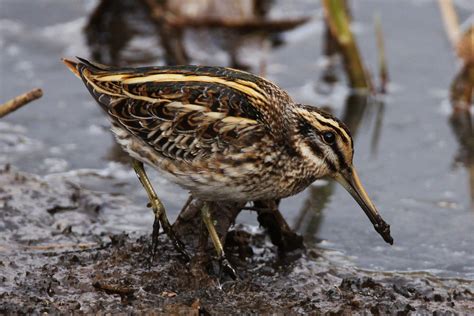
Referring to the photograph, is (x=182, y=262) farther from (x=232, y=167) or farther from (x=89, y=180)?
(x=89, y=180)

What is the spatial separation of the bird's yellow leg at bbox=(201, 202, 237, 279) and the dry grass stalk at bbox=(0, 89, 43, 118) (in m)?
1.39

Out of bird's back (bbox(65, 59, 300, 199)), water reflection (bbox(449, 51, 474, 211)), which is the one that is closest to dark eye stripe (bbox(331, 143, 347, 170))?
bird's back (bbox(65, 59, 300, 199))

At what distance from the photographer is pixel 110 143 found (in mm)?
8125

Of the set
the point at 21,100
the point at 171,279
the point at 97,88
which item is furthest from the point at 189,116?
the point at 21,100

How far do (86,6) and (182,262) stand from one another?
225 inches

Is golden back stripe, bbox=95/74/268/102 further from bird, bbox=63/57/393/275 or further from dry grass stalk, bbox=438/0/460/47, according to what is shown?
dry grass stalk, bbox=438/0/460/47

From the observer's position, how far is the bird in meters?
5.61

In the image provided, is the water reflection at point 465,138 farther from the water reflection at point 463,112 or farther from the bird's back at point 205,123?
the bird's back at point 205,123

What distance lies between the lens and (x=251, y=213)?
6.86m

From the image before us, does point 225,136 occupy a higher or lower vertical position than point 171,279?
higher

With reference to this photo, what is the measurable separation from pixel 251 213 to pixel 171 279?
129 centimetres

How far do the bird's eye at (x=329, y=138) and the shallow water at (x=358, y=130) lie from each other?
1032mm

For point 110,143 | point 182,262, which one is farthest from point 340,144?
point 110,143

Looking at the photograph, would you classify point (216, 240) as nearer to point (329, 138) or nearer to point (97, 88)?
point (329, 138)
